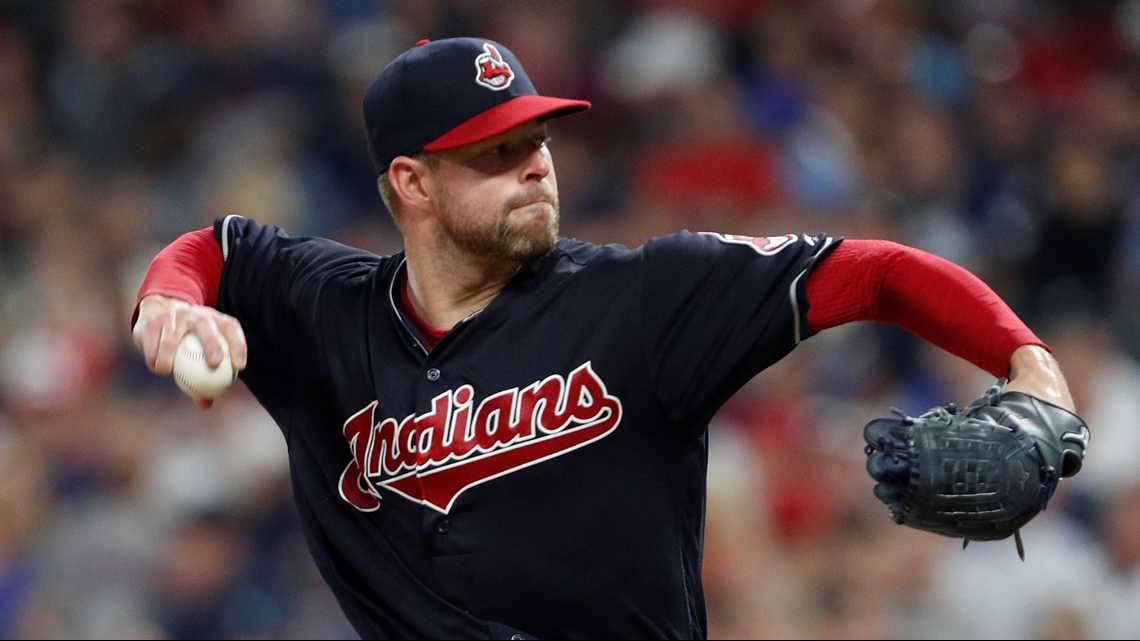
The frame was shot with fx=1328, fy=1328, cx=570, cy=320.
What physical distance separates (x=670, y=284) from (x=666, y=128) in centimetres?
382

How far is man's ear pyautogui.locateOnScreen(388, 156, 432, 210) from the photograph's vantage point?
226 cm

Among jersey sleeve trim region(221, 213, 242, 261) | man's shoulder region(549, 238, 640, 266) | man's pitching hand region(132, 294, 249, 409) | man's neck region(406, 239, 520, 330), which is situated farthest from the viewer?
jersey sleeve trim region(221, 213, 242, 261)

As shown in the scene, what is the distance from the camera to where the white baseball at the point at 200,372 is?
1879mm

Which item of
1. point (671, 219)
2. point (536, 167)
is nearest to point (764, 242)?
point (536, 167)

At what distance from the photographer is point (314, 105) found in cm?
631

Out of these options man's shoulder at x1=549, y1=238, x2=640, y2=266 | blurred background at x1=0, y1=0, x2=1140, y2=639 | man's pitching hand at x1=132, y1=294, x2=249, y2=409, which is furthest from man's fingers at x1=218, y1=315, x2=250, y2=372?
blurred background at x1=0, y1=0, x2=1140, y2=639

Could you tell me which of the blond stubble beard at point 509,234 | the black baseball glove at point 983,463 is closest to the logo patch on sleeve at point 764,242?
the blond stubble beard at point 509,234

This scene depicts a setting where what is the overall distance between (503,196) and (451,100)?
0.59ft

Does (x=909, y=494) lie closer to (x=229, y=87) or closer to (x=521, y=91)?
(x=521, y=91)

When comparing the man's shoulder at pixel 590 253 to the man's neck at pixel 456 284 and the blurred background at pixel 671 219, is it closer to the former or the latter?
the man's neck at pixel 456 284

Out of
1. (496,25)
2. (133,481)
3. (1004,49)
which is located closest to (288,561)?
(133,481)

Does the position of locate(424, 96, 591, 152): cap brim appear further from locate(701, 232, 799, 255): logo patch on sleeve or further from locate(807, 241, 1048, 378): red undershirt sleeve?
locate(807, 241, 1048, 378): red undershirt sleeve

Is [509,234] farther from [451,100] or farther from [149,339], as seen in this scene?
[149,339]

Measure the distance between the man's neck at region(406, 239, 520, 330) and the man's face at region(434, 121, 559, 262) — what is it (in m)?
0.05
